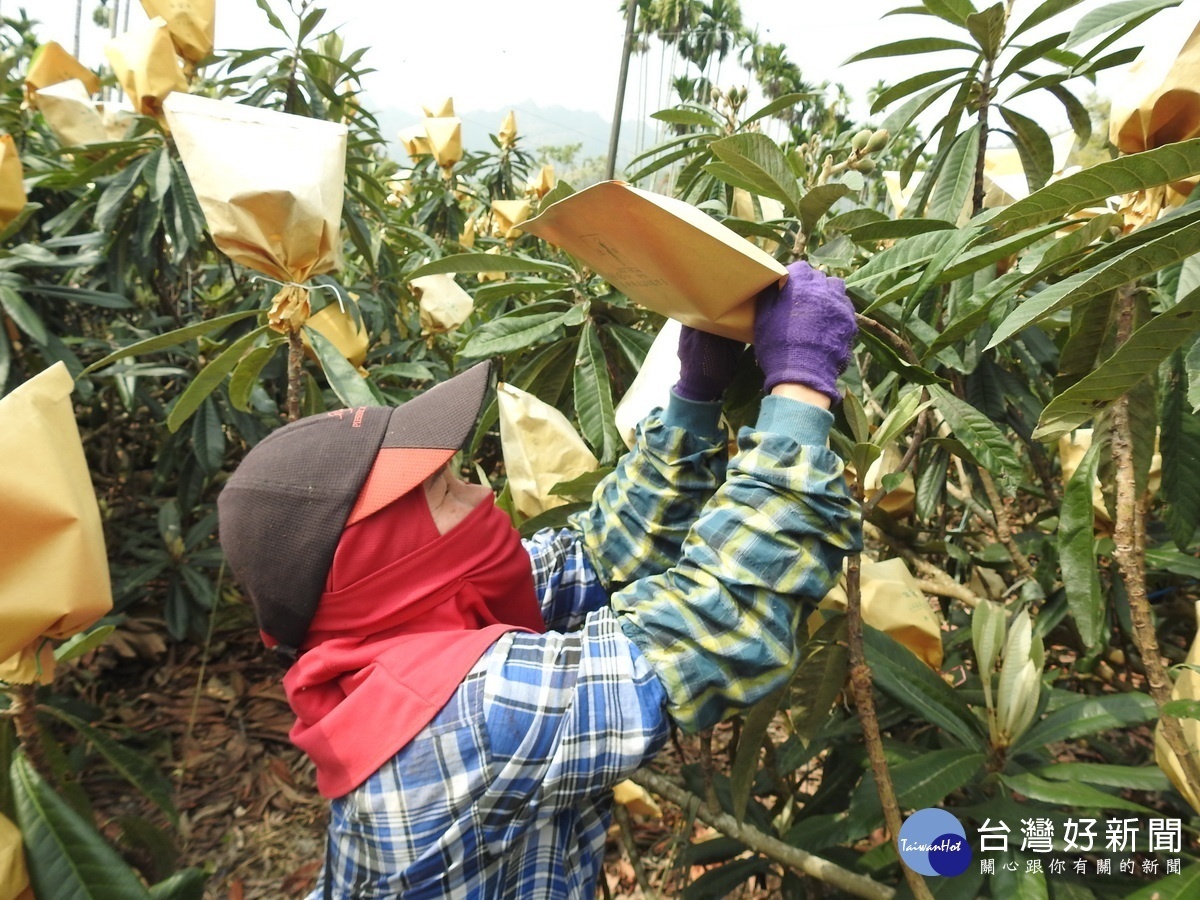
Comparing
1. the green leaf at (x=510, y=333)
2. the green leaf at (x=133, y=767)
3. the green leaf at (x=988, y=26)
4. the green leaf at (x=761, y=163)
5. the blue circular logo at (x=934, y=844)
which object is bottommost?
the green leaf at (x=133, y=767)

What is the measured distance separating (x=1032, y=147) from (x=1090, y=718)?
102 cm

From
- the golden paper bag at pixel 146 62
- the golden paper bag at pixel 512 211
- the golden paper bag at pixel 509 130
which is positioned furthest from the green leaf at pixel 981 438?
the golden paper bag at pixel 509 130

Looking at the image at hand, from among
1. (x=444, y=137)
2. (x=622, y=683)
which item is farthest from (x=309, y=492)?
(x=444, y=137)

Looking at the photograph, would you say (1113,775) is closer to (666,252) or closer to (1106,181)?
(1106,181)

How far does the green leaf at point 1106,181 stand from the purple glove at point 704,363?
0.39m

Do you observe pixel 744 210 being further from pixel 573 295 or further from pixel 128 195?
pixel 128 195

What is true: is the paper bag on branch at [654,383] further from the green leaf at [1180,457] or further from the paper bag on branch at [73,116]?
the paper bag on branch at [73,116]

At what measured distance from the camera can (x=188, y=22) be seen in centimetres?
202

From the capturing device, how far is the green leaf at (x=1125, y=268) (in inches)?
24.7

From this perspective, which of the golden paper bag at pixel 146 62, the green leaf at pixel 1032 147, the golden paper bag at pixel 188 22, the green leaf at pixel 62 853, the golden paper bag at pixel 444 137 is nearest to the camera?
the green leaf at pixel 62 853

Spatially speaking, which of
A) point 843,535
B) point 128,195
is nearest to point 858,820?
point 843,535

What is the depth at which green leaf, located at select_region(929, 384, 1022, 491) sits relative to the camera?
93 centimetres

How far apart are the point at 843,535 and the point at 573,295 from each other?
97 centimetres

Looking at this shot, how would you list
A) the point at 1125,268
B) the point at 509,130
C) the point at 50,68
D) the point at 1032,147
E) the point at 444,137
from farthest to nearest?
the point at 509,130 → the point at 444,137 → the point at 50,68 → the point at 1032,147 → the point at 1125,268
